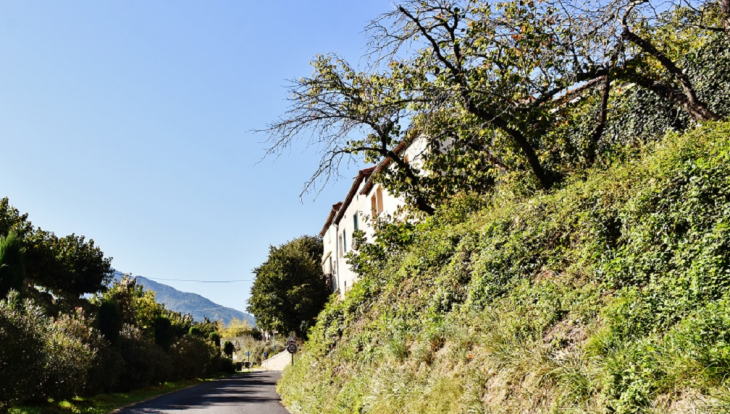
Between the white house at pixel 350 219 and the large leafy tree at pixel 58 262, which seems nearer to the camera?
the white house at pixel 350 219

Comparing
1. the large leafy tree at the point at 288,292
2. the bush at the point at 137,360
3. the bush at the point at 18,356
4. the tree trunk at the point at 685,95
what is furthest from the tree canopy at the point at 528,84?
the large leafy tree at the point at 288,292

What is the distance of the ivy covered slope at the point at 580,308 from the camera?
409 cm

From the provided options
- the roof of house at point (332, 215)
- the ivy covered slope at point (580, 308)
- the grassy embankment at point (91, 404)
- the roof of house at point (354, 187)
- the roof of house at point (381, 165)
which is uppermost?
the roof of house at point (332, 215)

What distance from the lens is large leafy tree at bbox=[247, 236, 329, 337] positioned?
41500 mm

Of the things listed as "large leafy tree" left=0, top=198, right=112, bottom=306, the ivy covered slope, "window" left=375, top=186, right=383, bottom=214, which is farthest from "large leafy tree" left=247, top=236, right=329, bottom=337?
the ivy covered slope

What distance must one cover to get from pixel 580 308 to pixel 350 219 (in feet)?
92.3

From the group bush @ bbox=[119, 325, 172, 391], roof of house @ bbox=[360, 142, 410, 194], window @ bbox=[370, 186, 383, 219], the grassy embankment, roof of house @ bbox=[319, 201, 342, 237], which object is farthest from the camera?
roof of house @ bbox=[319, 201, 342, 237]

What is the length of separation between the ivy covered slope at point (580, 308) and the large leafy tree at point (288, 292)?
31.7 metres

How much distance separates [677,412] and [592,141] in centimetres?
913

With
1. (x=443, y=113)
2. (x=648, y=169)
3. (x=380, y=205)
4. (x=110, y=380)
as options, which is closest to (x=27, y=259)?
(x=110, y=380)

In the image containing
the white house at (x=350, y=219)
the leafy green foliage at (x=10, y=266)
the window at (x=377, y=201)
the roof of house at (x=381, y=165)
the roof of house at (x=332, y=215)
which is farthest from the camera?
the roof of house at (x=332, y=215)

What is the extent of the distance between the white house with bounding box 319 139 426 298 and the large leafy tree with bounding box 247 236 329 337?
1731 mm

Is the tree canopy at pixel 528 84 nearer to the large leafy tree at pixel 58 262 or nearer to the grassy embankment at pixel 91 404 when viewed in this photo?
the grassy embankment at pixel 91 404

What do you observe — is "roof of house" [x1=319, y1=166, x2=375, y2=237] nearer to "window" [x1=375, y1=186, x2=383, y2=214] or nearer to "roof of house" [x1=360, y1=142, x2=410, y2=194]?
"roof of house" [x1=360, y1=142, x2=410, y2=194]
